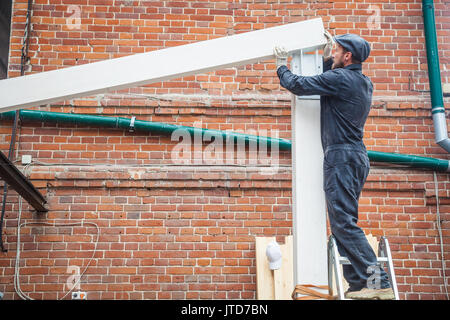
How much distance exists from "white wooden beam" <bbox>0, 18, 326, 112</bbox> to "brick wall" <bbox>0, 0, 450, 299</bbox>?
183cm

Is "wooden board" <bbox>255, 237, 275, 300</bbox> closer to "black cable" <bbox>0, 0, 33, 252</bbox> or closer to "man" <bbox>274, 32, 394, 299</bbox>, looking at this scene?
"man" <bbox>274, 32, 394, 299</bbox>

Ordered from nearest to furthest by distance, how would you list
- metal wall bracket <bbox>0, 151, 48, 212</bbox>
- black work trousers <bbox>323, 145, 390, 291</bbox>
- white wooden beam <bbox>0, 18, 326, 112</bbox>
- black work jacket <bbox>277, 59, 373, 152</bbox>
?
black work trousers <bbox>323, 145, 390, 291</bbox>
black work jacket <bbox>277, 59, 373, 152</bbox>
white wooden beam <bbox>0, 18, 326, 112</bbox>
metal wall bracket <bbox>0, 151, 48, 212</bbox>

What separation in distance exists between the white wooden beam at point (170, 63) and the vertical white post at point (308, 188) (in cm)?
15

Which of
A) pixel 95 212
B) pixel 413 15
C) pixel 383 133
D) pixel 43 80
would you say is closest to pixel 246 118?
pixel 383 133

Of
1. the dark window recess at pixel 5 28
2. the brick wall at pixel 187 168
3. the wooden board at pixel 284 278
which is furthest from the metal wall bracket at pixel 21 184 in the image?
the wooden board at pixel 284 278

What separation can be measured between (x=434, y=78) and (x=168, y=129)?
255 cm

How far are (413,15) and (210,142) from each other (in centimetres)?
240

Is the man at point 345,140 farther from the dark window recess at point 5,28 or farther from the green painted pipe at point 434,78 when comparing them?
the dark window recess at point 5,28

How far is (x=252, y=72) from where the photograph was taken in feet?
16.4

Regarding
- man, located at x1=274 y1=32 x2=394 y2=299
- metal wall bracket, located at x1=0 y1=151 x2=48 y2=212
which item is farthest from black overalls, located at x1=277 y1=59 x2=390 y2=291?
metal wall bracket, located at x1=0 y1=151 x2=48 y2=212

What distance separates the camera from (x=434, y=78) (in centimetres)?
483

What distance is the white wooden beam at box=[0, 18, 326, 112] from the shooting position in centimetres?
291

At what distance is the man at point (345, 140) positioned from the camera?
8.70 ft
